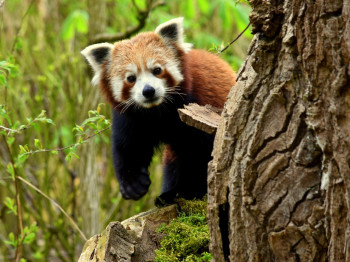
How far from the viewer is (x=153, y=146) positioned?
15.3 feet

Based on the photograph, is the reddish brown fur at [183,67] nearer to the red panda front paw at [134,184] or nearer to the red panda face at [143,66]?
the red panda face at [143,66]

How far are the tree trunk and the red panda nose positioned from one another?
1767 mm

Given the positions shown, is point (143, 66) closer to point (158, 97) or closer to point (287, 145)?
point (158, 97)

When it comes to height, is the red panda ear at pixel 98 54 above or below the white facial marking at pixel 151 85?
above

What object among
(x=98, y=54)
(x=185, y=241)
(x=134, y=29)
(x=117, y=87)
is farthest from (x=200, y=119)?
(x=134, y=29)

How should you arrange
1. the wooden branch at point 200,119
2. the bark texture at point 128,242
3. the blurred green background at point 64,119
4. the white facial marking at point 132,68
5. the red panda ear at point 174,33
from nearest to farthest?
the wooden branch at point 200,119, the bark texture at point 128,242, the white facial marking at point 132,68, the red panda ear at point 174,33, the blurred green background at point 64,119

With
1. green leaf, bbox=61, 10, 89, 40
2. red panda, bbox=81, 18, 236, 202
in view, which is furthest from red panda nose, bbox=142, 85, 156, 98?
green leaf, bbox=61, 10, 89, 40

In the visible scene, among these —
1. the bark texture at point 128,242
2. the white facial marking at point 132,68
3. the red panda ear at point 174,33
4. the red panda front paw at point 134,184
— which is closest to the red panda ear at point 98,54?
the white facial marking at point 132,68

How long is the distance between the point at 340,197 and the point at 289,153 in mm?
327

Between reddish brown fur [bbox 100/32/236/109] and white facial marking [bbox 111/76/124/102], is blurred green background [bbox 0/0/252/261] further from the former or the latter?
white facial marking [bbox 111/76/124/102]

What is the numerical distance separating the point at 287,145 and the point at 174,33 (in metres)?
2.77

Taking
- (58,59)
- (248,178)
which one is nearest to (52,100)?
(58,59)

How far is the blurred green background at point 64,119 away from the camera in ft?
21.5

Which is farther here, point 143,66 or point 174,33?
point 174,33
